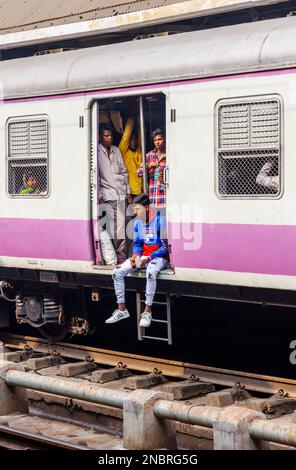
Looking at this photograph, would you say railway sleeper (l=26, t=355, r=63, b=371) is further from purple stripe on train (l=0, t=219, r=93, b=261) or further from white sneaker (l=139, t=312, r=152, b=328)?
white sneaker (l=139, t=312, r=152, b=328)

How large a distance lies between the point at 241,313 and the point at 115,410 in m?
3.16

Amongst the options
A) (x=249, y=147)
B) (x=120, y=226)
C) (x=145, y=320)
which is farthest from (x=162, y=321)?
(x=249, y=147)

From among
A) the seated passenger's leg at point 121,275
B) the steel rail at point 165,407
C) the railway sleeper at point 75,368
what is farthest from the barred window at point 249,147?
the railway sleeper at point 75,368

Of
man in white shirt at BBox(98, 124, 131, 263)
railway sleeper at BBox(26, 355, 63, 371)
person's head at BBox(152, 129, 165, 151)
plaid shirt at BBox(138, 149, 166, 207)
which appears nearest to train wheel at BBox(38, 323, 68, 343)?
railway sleeper at BBox(26, 355, 63, 371)

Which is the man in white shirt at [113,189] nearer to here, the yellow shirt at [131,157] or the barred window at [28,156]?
the yellow shirt at [131,157]

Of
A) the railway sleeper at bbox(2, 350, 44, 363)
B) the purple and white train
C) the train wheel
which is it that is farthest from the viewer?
the train wheel

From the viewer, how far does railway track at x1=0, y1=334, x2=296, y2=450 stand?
34.3ft

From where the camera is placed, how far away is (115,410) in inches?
446

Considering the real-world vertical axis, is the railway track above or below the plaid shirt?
below

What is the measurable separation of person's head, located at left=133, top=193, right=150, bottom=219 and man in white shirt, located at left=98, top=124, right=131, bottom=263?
11.6 inches

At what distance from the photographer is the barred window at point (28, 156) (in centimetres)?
1298

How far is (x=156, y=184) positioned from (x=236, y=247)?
1508 millimetres

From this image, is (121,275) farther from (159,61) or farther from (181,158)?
(159,61)
